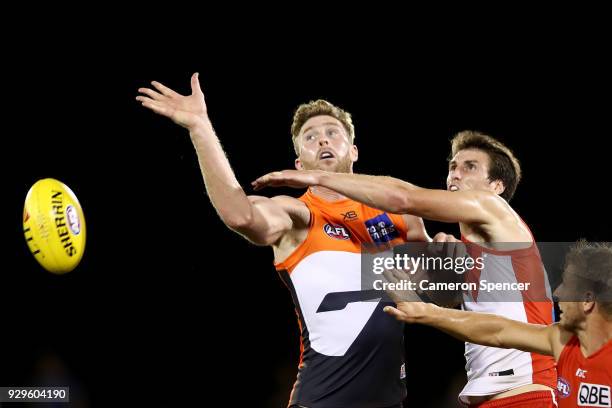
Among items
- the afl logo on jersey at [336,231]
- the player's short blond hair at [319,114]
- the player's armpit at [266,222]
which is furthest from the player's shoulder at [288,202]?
the player's short blond hair at [319,114]

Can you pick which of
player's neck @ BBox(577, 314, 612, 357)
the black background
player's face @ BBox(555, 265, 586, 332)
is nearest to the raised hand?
player's face @ BBox(555, 265, 586, 332)

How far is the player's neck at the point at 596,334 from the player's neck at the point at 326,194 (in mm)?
1310

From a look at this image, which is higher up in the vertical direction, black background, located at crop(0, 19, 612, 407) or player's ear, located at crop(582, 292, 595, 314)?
black background, located at crop(0, 19, 612, 407)

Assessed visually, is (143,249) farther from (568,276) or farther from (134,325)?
(568,276)

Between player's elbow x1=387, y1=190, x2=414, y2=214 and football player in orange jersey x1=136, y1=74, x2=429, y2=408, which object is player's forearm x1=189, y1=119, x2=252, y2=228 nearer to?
football player in orange jersey x1=136, y1=74, x2=429, y2=408

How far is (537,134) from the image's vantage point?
11148 mm

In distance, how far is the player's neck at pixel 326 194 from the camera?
140 inches

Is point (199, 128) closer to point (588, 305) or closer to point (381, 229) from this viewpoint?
point (381, 229)

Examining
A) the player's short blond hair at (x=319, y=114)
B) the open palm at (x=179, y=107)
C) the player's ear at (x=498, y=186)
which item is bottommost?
the player's ear at (x=498, y=186)

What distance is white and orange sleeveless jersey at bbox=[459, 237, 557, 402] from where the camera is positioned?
3.28 metres

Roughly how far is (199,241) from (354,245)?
845 cm

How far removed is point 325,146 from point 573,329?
1.52 meters

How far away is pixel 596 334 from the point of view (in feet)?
9.55

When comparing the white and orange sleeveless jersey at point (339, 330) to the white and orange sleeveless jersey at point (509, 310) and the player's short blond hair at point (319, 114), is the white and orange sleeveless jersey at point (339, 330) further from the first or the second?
the player's short blond hair at point (319, 114)
